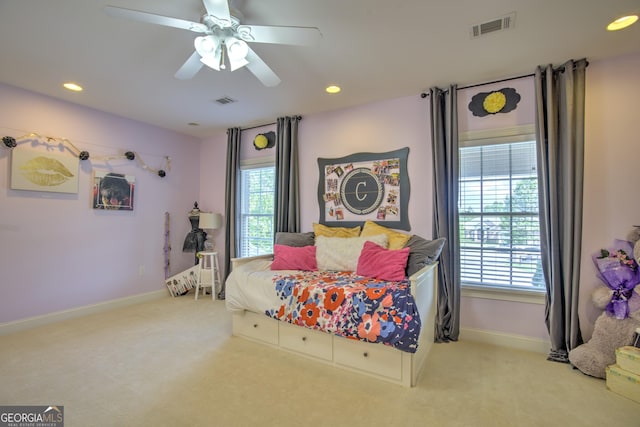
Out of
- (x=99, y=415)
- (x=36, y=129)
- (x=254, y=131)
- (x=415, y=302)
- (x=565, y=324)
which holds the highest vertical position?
(x=254, y=131)

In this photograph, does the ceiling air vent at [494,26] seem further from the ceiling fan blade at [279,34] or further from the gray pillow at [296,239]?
the gray pillow at [296,239]

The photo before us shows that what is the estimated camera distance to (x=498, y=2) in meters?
1.87

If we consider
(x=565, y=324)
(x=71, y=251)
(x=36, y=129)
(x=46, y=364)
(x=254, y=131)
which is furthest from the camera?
(x=254, y=131)

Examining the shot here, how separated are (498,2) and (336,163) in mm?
2160

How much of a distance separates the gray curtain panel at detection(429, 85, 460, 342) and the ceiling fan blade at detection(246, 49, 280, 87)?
1697mm

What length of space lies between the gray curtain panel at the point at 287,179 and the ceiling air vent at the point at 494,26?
2270 mm

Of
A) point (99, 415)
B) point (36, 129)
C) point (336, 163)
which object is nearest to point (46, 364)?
point (99, 415)

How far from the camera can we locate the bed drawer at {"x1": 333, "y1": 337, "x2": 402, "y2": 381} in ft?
7.09

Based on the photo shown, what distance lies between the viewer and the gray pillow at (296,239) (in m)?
3.54

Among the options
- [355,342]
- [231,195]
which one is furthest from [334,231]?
[231,195]

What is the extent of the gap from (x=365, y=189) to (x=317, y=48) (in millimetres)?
1623

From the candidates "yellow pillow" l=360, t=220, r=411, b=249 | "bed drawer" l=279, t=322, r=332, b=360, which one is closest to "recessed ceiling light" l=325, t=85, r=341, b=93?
"yellow pillow" l=360, t=220, r=411, b=249

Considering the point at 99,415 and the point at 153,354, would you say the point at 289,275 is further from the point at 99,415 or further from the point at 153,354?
the point at 99,415

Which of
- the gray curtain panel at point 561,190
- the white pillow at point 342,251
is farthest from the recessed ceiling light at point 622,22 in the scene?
the white pillow at point 342,251
